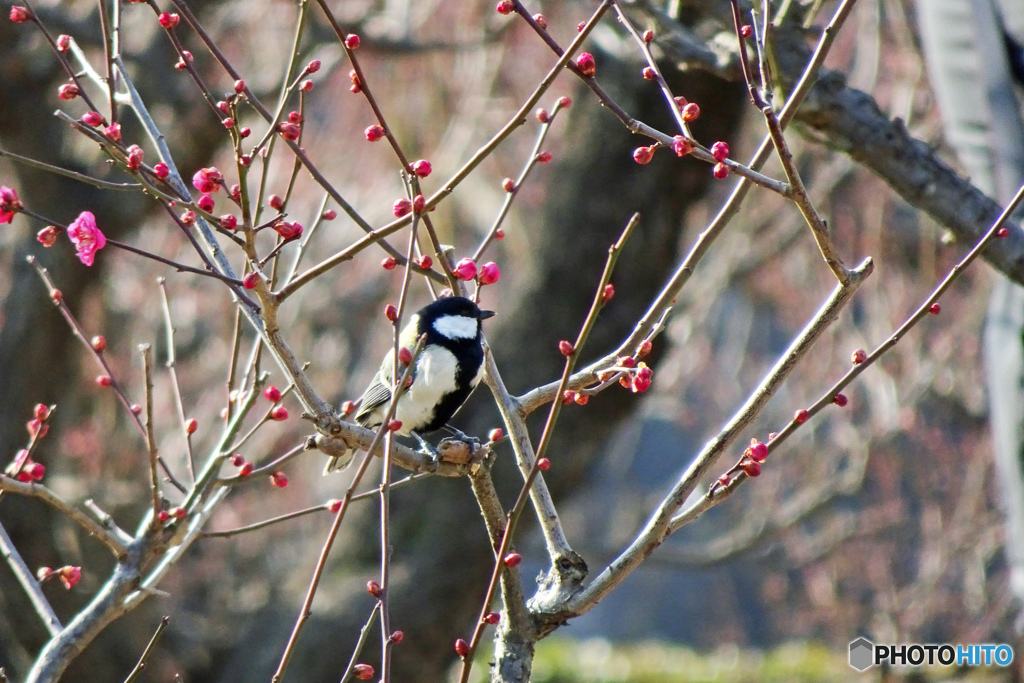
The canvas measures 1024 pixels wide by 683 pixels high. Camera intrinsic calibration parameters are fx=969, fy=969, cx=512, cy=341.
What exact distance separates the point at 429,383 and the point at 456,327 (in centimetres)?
19

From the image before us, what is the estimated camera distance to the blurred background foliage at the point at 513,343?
4.72 m

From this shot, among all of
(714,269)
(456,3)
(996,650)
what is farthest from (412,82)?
(996,650)

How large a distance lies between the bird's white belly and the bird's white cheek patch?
0.05 m

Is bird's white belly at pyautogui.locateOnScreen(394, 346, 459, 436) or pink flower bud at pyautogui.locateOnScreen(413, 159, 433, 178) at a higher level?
bird's white belly at pyautogui.locateOnScreen(394, 346, 459, 436)

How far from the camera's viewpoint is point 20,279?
464 centimetres

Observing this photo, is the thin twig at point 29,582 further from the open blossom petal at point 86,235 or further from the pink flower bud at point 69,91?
the pink flower bud at point 69,91

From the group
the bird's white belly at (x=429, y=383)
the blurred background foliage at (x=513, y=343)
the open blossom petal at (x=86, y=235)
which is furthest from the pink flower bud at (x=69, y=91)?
the blurred background foliage at (x=513, y=343)

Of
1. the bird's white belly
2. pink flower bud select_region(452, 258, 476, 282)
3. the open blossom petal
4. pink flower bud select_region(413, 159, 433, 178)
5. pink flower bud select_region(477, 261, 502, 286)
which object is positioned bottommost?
the open blossom petal

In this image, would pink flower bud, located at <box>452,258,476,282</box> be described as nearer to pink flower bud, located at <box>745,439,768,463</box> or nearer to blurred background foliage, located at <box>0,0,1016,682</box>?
pink flower bud, located at <box>745,439,768,463</box>

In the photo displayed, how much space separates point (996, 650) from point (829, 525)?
75.3 inches

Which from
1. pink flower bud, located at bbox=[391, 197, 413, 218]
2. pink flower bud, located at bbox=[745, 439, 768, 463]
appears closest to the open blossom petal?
pink flower bud, located at bbox=[391, 197, 413, 218]

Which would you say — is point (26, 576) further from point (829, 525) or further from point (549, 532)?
point (829, 525)

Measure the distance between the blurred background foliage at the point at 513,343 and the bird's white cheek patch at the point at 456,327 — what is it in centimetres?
135

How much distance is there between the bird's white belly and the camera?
2797mm
